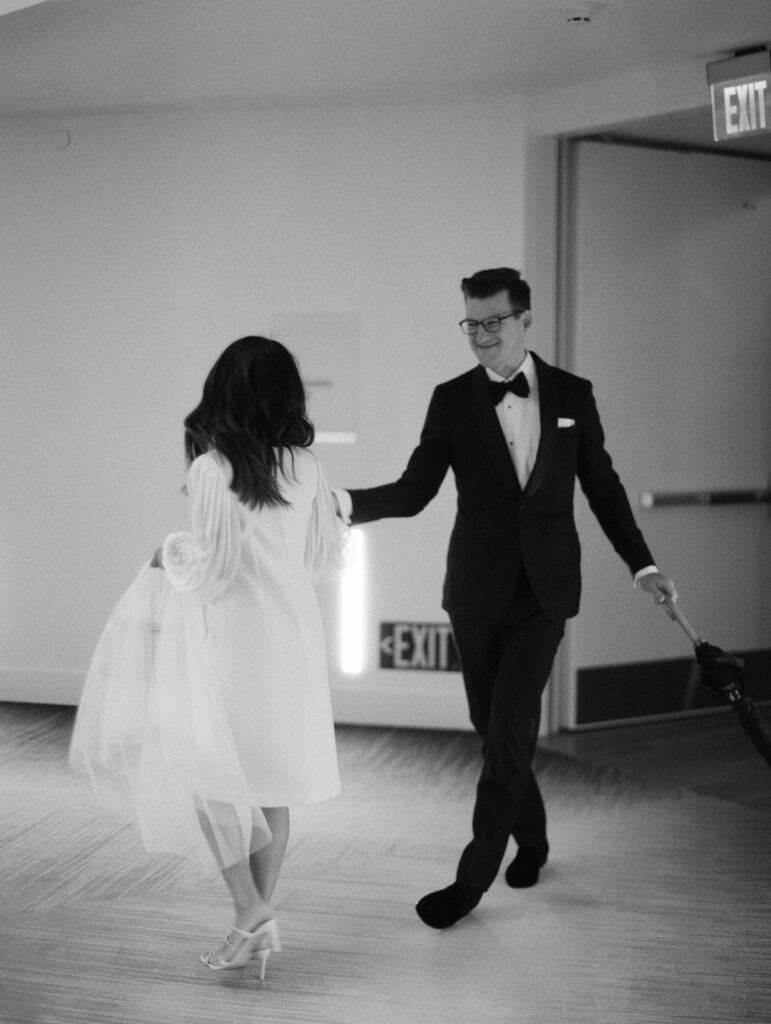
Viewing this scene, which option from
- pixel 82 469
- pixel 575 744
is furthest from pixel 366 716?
pixel 82 469

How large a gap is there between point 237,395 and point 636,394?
314cm

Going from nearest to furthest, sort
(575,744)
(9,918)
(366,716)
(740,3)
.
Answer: (9,918), (740,3), (575,744), (366,716)

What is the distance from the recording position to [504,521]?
3549 millimetres

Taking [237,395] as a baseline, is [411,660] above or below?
below

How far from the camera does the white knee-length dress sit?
301 cm

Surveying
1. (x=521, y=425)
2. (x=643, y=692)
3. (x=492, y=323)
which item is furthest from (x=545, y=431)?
(x=643, y=692)

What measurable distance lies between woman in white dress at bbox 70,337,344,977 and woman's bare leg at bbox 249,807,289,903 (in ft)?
0.19

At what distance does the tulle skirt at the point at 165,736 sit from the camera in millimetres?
3023

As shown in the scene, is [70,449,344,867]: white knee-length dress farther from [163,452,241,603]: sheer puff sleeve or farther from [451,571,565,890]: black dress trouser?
[451,571,565,890]: black dress trouser

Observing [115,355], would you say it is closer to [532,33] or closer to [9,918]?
[532,33]

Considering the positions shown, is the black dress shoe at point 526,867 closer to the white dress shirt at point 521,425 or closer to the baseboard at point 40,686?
the white dress shirt at point 521,425

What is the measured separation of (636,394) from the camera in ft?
19.0

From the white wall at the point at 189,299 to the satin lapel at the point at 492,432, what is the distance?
2.18 m

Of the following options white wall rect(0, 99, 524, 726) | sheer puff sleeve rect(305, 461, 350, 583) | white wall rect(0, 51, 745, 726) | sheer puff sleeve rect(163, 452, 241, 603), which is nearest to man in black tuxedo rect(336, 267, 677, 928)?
sheer puff sleeve rect(305, 461, 350, 583)
